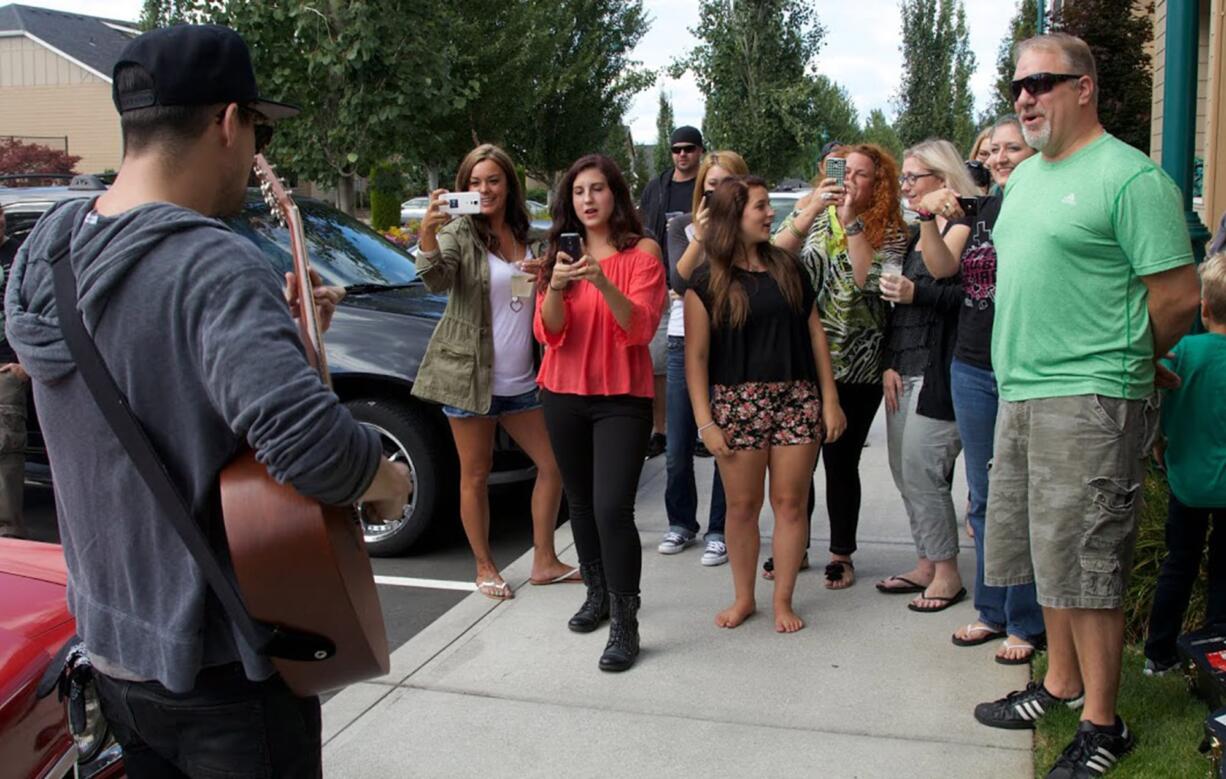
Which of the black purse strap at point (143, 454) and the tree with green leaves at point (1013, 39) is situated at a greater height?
the tree with green leaves at point (1013, 39)

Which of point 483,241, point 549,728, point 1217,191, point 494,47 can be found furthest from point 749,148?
point 549,728

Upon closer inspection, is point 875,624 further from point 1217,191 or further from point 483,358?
point 1217,191

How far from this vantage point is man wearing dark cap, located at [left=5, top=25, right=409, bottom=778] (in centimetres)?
173

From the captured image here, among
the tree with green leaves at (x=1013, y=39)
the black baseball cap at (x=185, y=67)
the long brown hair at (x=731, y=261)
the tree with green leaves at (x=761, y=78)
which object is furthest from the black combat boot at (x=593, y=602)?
the tree with green leaves at (x=761, y=78)

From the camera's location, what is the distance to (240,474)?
178cm

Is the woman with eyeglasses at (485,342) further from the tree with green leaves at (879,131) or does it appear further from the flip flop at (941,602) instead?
the tree with green leaves at (879,131)

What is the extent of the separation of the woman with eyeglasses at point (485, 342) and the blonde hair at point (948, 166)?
165cm

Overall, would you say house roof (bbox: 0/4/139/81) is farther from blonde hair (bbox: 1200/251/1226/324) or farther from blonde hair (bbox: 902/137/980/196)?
blonde hair (bbox: 1200/251/1226/324)

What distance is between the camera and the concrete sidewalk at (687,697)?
360 cm

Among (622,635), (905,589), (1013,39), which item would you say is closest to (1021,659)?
(905,589)

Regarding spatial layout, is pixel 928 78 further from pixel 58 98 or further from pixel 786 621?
pixel 786 621

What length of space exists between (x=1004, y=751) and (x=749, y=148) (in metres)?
21.4

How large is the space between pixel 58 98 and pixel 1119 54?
40131 mm

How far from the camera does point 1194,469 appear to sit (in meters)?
3.58
